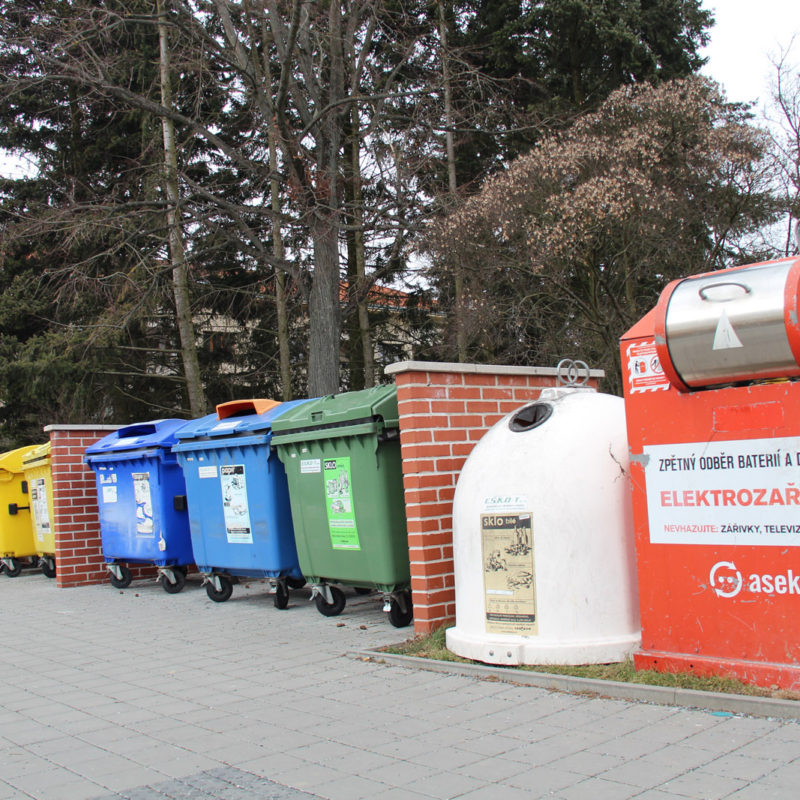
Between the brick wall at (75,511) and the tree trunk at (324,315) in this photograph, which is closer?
the brick wall at (75,511)

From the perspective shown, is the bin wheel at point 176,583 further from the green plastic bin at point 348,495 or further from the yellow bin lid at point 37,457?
the yellow bin lid at point 37,457

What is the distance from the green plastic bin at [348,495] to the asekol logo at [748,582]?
2.73 meters

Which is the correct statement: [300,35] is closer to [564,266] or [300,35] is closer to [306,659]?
[564,266]

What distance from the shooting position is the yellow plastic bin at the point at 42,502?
444 inches

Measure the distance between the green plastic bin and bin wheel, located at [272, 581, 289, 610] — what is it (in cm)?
48

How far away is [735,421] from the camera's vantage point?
411 centimetres

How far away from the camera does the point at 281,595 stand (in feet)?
25.6

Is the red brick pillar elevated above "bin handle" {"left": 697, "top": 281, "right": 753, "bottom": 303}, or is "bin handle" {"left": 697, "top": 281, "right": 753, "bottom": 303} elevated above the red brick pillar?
"bin handle" {"left": 697, "top": 281, "right": 753, "bottom": 303}

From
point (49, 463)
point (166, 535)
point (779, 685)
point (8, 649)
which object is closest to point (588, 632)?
point (779, 685)

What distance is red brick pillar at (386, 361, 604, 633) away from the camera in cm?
583

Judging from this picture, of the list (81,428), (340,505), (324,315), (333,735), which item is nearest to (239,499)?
(340,505)

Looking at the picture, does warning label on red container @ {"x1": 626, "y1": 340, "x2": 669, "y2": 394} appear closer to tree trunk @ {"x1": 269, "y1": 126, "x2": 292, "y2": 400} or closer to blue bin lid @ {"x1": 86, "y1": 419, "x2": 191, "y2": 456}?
blue bin lid @ {"x1": 86, "y1": 419, "x2": 191, "y2": 456}

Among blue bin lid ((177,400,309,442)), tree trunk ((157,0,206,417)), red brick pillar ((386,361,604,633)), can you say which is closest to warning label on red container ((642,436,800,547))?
red brick pillar ((386,361,604,633))

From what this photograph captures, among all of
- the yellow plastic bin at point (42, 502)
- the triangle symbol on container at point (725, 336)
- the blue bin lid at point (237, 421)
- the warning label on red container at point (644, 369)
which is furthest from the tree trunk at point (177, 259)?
the triangle symbol on container at point (725, 336)
